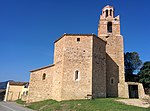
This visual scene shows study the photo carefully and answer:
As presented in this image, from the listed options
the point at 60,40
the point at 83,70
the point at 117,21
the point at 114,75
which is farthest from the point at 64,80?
the point at 117,21

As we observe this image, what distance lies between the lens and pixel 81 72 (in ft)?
63.0

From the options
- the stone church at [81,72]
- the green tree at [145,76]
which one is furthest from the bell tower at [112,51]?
the green tree at [145,76]

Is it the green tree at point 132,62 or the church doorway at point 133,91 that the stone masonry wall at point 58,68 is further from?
the green tree at point 132,62

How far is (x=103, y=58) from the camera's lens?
21.5 m

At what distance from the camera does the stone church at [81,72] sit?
18.9 meters

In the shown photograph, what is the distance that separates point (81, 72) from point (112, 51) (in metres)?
7.89

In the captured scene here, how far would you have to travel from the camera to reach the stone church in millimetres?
18875

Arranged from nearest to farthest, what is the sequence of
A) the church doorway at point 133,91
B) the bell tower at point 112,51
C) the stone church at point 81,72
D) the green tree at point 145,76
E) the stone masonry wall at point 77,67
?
the stone masonry wall at point 77,67
the stone church at point 81,72
the bell tower at point 112,51
the church doorway at point 133,91
the green tree at point 145,76

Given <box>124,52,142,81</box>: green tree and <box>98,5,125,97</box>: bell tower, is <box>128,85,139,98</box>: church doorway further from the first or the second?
<box>124,52,142,81</box>: green tree

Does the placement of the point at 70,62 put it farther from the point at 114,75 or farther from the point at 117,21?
the point at 117,21

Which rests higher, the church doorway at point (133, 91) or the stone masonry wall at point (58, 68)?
the stone masonry wall at point (58, 68)

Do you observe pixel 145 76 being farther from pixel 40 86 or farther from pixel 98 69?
pixel 40 86

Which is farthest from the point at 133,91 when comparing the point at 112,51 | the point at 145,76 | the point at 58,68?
the point at 58,68

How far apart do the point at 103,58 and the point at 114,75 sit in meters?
3.81
